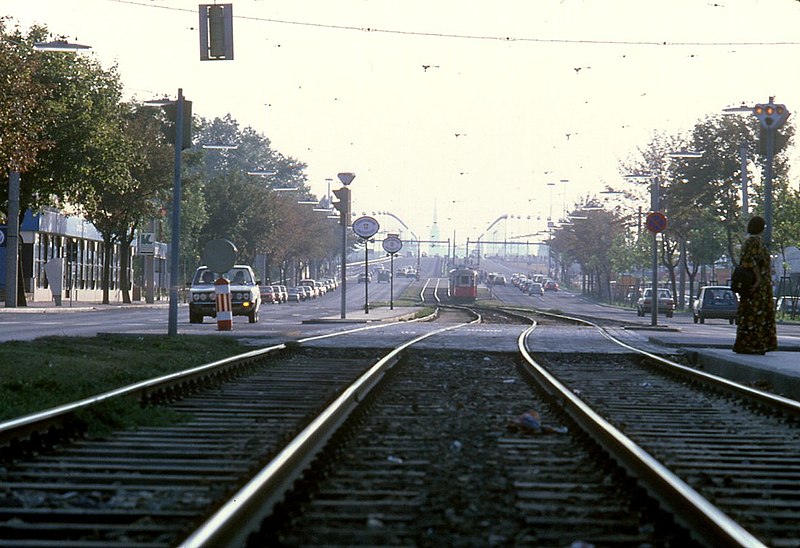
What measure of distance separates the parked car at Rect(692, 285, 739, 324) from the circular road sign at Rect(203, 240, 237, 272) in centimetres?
3392

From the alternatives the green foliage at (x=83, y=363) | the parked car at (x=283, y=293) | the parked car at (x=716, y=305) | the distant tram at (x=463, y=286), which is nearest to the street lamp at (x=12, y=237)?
the green foliage at (x=83, y=363)

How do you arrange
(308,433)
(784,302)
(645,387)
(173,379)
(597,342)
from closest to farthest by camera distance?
(308,433), (173,379), (645,387), (597,342), (784,302)

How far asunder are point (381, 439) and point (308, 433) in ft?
2.99

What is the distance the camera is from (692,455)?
29.9 feet

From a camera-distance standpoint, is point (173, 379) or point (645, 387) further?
point (645, 387)

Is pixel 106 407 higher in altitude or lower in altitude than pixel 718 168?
lower

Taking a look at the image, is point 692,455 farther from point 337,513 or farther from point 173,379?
point 173,379

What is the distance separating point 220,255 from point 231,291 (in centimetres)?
1367

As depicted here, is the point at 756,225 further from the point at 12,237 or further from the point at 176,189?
the point at 12,237

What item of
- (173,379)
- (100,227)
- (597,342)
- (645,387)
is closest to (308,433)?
(173,379)

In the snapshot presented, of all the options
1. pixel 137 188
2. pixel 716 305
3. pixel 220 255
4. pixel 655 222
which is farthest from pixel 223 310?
pixel 137 188

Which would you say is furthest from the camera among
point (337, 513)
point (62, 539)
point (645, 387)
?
point (645, 387)

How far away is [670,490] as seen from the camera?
678 centimetres

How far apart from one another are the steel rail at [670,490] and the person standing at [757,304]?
28.5 ft
